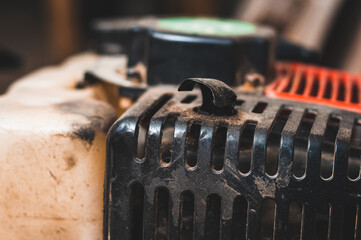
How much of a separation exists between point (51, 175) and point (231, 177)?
33 cm

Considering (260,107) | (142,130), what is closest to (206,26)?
(260,107)

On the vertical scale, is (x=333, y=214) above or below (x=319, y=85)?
below

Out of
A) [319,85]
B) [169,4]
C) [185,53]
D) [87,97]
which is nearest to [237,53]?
[185,53]

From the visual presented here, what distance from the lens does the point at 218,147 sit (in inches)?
29.5

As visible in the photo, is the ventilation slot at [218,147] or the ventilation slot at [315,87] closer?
the ventilation slot at [218,147]

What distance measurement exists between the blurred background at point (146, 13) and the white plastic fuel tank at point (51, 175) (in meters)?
1.01

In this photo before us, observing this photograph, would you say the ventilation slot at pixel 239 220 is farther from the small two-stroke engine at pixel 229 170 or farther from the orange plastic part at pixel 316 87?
the orange plastic part at pixel 316 87

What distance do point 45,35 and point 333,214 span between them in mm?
2546

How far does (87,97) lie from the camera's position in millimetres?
1035

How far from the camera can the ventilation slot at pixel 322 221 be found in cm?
71

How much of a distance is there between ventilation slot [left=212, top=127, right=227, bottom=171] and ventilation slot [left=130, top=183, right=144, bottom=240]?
0.14 m

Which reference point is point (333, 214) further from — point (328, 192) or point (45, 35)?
point (45, 35)

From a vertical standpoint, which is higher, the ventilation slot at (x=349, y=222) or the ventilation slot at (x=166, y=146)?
the ventilation slot at (x=166, y=146)

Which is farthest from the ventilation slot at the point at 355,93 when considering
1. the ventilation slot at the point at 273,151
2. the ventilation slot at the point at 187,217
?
the ventilation slot at the point at 187,217
